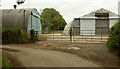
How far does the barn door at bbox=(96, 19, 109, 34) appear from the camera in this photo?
26.7 meters

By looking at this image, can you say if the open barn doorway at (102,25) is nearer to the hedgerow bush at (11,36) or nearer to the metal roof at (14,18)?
the metal roof at (14,18)

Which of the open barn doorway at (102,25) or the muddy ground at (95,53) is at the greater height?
the open barn doorway at (102,25)

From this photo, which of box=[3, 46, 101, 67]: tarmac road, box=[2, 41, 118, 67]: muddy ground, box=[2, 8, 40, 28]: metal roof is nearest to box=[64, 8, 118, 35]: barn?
box=[2, 8, 40, 28]: metal roof

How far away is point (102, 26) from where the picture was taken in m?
27.0

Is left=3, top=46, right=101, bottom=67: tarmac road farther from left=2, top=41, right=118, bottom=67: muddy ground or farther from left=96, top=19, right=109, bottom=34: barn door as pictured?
left=96, top=19, right=109, bottom=34: barn door

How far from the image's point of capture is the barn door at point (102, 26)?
2673cm

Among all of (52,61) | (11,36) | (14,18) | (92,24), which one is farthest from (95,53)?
(92,24)

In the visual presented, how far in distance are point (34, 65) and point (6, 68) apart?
1.19 m

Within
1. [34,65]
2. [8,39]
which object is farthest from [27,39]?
[34,65]

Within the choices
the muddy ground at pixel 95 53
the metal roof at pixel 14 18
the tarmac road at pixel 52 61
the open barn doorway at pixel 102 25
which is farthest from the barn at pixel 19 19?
the open barn doorway at pixel 102 25

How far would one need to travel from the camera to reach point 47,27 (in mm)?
43438

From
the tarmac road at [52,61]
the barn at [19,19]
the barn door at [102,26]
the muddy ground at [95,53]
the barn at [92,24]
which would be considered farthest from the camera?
the barn door at [102,26]

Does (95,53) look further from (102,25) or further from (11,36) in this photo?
(102,25)

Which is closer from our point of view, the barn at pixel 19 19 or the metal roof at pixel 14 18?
the barn at pixel 19 19
